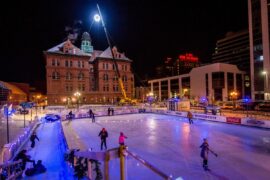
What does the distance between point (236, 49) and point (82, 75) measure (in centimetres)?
8183

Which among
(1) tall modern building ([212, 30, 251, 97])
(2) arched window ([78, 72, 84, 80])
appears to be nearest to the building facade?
(1) tall modern building ([212, 30, 251, 97])

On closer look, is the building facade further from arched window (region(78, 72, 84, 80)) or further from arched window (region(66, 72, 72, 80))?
arched window (region(66, 72, 72, 80))

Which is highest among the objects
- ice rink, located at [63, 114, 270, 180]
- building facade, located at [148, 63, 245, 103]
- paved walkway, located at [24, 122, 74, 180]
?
building facade, located at [148, 63, 245, 103]

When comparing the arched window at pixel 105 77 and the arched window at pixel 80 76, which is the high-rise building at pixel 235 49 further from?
the arched window at pixel 80 76

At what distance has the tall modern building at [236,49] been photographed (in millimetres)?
109312

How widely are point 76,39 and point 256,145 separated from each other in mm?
85137

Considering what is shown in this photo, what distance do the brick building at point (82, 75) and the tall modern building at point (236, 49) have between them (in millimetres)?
62793

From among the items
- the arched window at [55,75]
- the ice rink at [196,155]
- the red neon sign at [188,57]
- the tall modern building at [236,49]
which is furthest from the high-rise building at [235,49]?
the ice rink at [196,155]

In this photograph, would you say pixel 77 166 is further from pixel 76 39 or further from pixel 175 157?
pixel 76 39

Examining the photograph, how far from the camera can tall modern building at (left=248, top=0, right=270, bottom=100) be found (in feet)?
191

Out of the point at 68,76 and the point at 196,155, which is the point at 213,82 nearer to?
the point at 68,76

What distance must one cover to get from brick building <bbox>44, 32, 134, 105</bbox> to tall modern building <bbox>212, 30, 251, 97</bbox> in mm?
62793

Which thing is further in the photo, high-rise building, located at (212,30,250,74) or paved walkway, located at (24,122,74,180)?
high-rise building, located at (212,30,250,74)

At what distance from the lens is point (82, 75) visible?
75.9 meters
